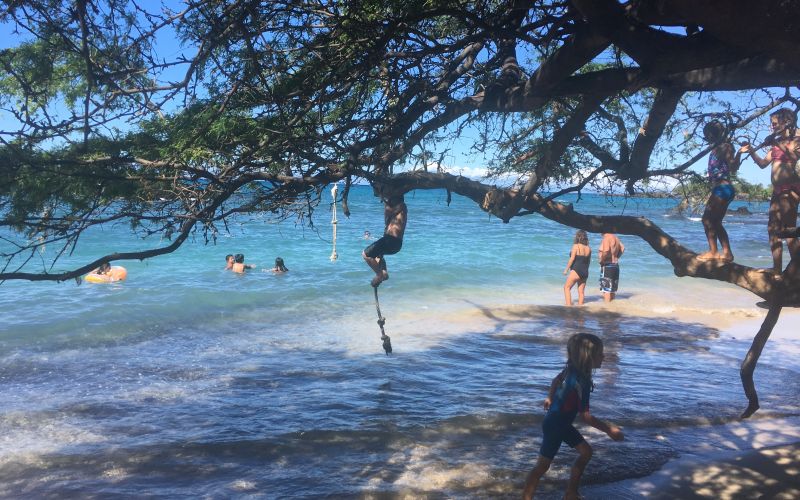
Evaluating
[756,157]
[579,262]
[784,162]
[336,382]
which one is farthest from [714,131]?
[579,262]

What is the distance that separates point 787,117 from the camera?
552 centimetres

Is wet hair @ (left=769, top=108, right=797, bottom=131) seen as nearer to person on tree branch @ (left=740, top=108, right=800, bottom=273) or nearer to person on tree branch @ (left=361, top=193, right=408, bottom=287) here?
→ person on tree branch @ (left=740, top=108, right=800, bottom=273)

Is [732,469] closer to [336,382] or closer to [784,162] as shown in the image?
[784,162]

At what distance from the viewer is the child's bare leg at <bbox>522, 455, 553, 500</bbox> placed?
17.6 ft

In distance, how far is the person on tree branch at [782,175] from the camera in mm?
5566

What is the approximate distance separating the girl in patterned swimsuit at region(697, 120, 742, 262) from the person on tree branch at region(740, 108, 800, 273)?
298 millimetres

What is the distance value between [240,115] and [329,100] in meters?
0.71

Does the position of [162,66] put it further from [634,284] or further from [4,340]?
[634,284]

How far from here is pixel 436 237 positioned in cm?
3447

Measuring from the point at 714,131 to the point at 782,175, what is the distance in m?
1.19

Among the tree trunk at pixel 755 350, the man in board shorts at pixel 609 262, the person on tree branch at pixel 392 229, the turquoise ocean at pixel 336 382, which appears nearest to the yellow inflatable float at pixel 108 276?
the turquoise ocean at pixel 336 382

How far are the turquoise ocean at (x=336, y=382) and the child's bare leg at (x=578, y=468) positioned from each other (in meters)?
0.46

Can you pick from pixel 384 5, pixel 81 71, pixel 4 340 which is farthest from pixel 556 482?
pixel 4 340

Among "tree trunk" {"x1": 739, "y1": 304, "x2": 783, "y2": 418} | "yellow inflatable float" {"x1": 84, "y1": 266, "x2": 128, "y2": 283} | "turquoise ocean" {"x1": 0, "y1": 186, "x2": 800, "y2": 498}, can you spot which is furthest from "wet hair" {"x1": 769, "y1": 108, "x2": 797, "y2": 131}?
"yellow inflatable float" {"x1": 84, "y1": 266, "x2": 128, "y2": 283}
